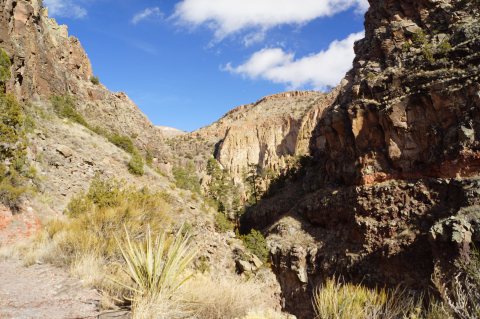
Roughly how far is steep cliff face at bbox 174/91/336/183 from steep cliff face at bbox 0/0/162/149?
4624 cm

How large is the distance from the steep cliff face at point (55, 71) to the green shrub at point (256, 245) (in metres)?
12.3

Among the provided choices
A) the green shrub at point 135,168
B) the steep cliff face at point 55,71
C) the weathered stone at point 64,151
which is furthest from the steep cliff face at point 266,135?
the weathered stone at point 64,151

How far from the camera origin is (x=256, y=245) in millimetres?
Answer: 24969

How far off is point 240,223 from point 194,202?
18465mm

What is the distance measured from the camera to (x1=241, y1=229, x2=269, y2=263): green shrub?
2450cm

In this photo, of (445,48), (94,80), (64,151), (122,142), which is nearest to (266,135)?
(94,80)

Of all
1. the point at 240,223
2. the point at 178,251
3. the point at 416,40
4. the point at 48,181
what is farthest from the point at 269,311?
the point at 240,223

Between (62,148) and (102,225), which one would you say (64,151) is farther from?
(102,225)

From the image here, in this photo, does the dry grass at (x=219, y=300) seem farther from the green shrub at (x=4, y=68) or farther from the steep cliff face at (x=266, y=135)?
the steep cliff face at (x=266, y=135)

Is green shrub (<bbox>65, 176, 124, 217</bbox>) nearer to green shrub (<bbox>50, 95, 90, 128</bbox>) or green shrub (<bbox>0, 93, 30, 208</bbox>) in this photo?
green shrub (<bbox>0, 93, 30, 208</bbox>)

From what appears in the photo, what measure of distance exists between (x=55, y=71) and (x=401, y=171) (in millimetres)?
26114

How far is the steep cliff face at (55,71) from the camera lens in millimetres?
19406

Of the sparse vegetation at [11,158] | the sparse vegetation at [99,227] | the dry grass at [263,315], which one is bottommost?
the dry grass at [263,315]

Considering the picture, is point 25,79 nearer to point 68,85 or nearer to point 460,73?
point 68,85
